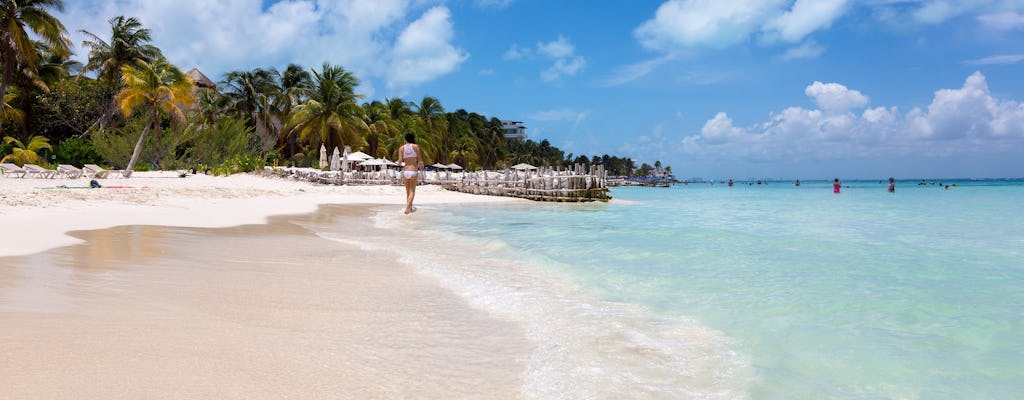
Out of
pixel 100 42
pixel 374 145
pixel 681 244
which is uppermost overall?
pixel 100 42

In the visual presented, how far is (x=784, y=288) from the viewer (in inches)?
241

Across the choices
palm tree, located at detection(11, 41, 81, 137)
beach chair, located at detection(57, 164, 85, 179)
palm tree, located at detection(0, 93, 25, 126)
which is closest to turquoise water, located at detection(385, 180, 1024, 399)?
beach chair, located at detection(57, 164, 85, 179)

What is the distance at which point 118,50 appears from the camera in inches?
1475

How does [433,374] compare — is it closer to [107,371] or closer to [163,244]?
[107,371]

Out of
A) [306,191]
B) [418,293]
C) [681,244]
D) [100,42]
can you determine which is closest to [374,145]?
[100,42]

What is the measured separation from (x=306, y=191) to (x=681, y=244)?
1986cm

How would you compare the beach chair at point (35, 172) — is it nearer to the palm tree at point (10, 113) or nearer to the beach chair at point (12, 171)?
the beach chair at point (12, 171)

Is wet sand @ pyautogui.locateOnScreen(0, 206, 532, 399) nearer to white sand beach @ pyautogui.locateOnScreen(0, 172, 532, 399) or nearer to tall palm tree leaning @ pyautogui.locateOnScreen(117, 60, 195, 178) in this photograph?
white sand beach @ pyautogui.locateOnScreen(0, 172, 532, 399)

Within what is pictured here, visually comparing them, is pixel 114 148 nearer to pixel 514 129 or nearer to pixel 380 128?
pixel 380 128

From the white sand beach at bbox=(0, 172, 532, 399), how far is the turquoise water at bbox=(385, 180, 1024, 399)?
493 millimetres

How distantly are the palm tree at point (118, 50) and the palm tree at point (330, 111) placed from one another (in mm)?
Answer: 11101

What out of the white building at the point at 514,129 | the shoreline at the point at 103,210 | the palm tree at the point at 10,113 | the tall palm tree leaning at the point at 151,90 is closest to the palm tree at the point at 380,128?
the tall palm tree leaning at the point at 151,90

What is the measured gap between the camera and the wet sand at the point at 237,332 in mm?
2615

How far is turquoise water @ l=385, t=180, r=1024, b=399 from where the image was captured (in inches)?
128
